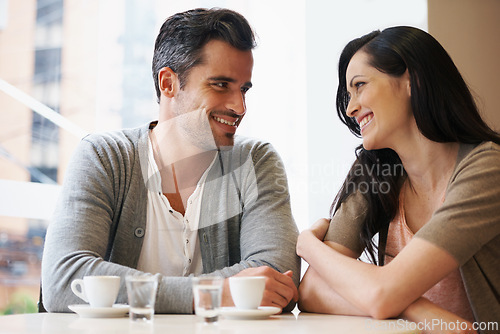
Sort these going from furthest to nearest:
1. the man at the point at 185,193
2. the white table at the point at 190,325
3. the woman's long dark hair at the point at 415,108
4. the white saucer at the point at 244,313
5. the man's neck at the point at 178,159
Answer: the man's neck at the point at 178,159 → the woman's long dark hair at the point at 415,108 → the man at the point at 185,193 → the white saucer at the point at 244,313 → the white table at the point at 190,325

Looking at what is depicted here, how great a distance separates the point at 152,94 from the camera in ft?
8.09

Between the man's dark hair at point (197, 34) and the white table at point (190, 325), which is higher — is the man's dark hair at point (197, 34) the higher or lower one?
the higher one

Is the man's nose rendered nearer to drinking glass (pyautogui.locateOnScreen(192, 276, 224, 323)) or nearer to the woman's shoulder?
the woman's shoulder

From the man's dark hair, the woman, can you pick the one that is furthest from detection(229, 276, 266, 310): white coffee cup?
the man's dark hair

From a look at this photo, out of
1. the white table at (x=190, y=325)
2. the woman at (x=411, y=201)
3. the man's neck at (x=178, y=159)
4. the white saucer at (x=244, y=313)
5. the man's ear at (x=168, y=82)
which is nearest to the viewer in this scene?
the white table at (x=190, y=325)

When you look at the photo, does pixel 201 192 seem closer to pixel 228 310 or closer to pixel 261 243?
pixel 261 243

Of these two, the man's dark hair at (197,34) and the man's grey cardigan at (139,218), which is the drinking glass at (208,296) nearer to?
the man's grey cardigan at (139,218)

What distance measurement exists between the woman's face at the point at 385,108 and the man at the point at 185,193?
0.95 ft

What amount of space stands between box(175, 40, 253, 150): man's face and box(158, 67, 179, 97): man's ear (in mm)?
79

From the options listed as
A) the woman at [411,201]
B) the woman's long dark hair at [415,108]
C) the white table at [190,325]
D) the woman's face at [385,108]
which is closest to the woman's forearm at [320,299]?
the woman at [411,201]

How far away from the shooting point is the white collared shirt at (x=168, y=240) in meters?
1.55

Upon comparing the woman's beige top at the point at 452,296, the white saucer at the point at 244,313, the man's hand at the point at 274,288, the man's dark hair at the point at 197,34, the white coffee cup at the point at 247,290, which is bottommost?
the woman's beige top at the point at 452,296

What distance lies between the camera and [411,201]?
158 cm

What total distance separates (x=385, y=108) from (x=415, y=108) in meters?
0.08
